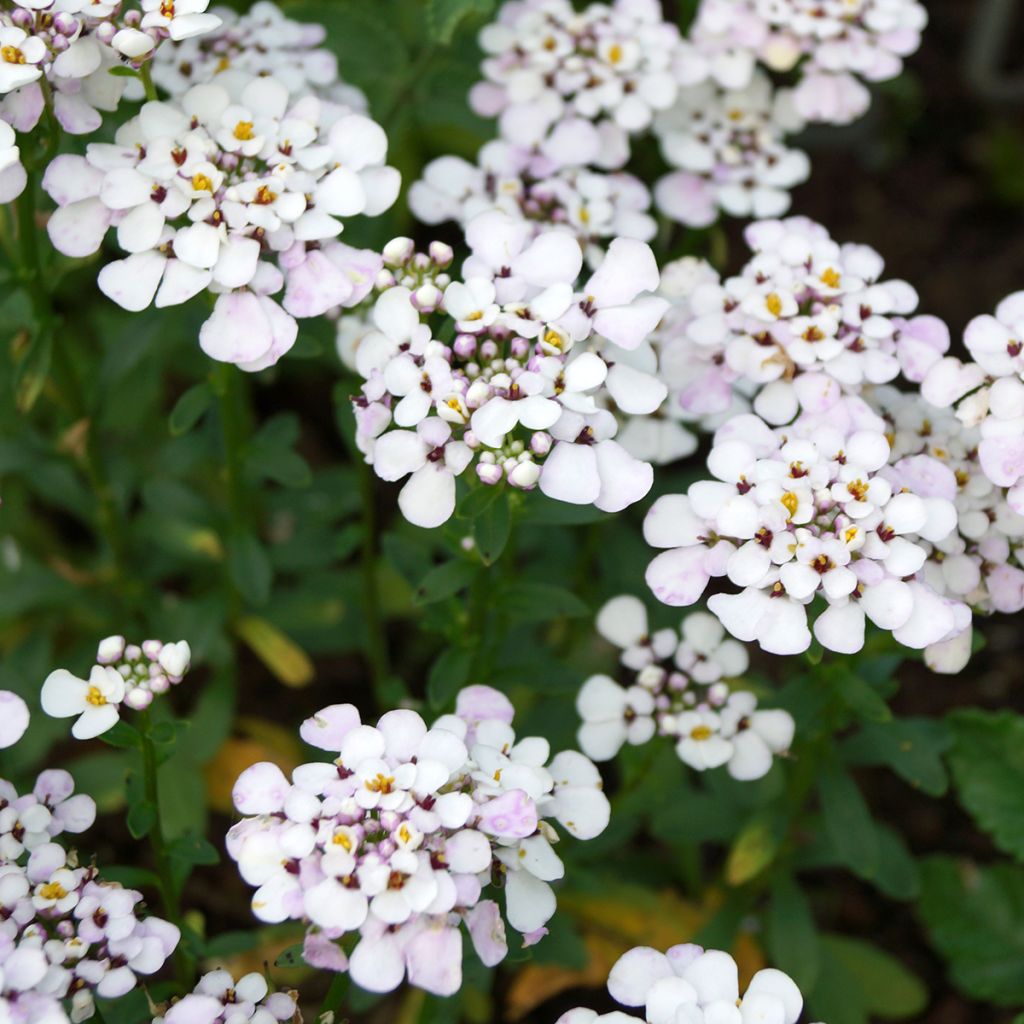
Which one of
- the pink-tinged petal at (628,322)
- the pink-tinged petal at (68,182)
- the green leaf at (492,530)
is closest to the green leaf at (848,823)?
the green leaf at (492,530)

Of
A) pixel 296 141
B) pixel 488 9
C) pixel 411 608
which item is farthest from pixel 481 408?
pixel 411 608

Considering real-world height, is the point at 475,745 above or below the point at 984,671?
above

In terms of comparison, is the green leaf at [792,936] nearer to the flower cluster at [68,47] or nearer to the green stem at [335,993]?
the green stem at [335,993]

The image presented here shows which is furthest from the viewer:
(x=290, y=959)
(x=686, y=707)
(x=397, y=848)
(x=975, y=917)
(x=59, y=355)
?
(x=975, y=917)

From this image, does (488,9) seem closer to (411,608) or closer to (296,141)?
(296,141)

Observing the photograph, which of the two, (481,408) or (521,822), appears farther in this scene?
(481,408)

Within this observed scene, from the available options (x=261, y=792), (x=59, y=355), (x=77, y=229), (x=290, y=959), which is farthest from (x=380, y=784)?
(x=59, y=355)

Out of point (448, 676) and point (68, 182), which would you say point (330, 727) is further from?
Answer: point (68, 182)
